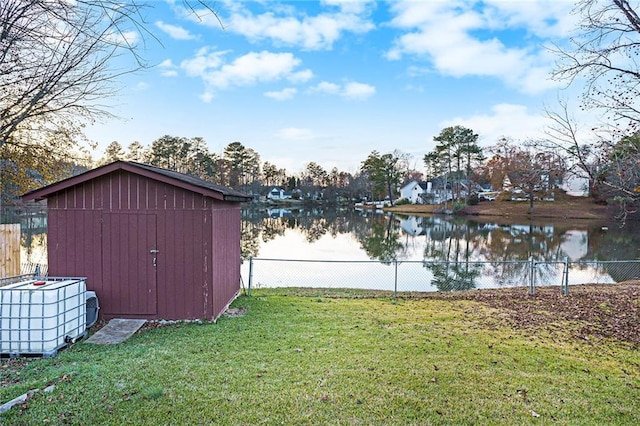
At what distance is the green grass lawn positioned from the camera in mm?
3049

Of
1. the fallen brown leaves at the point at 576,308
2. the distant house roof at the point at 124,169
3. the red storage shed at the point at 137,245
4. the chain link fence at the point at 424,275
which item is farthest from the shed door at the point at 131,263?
the fallen brown leaves at the point at 576,308

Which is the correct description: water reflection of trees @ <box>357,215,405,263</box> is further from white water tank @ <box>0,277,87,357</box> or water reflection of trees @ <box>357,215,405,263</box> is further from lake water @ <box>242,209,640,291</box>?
white water tank @ <box>0,277,87,357</box>

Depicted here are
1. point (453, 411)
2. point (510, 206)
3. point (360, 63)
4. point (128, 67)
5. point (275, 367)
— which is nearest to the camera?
point (453, 411)

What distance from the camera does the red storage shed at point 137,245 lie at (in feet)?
19.8

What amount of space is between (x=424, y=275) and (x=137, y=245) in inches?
356

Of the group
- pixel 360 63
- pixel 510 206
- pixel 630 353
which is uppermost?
pixel 360 63

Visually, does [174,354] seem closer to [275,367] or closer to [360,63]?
[275,367]

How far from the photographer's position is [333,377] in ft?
12.3

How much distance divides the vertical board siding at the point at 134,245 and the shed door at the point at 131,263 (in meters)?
0.02

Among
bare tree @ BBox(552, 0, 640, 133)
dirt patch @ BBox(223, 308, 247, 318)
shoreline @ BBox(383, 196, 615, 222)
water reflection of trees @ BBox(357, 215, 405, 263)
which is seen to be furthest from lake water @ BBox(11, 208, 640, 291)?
shoreline @ BBox(383, 196, 615, 222)

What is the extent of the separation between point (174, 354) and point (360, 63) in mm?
13281

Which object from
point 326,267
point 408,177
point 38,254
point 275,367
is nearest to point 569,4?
point 275,367

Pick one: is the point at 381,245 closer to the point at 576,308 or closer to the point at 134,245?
the point at 576,308

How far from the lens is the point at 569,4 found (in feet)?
20.5
